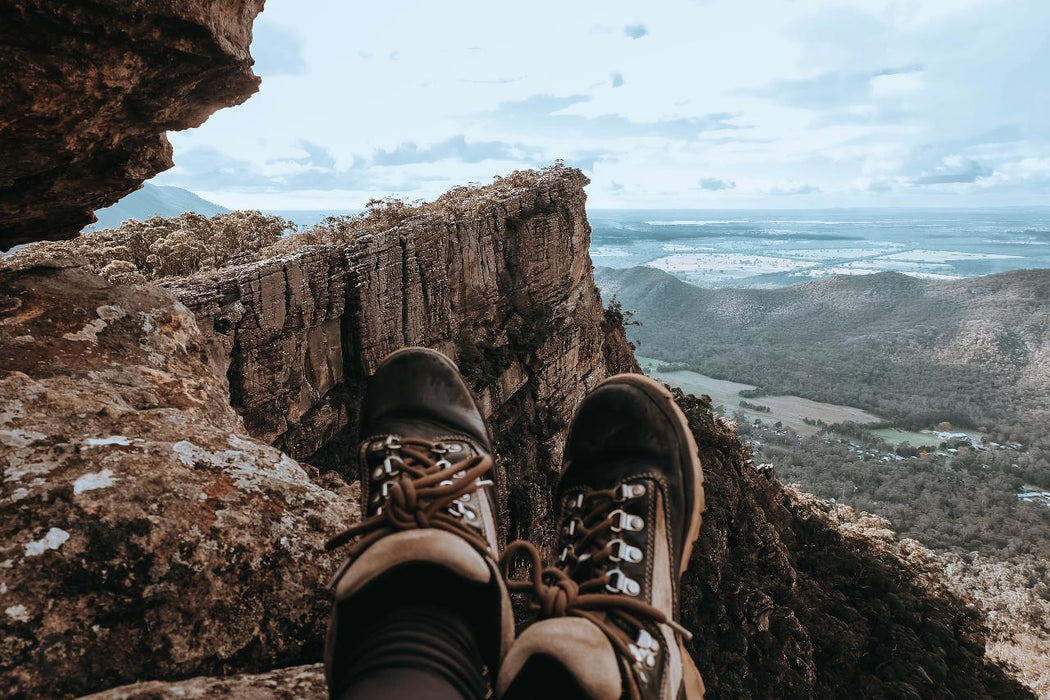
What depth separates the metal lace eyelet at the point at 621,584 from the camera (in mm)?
2482

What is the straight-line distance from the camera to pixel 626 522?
2.75 m

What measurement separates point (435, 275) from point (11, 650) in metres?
18.2

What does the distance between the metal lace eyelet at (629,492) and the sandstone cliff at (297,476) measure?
4.62 feet

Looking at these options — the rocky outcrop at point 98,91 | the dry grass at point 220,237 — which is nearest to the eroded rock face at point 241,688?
the rocky outcrop at point 98,91

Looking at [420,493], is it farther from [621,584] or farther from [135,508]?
[135,508]

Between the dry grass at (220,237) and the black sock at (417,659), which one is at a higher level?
the dry grass at (220,237)

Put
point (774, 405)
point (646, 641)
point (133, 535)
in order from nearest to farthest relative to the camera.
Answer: point (133, 535)
point (646, 641)
point (774, 405)

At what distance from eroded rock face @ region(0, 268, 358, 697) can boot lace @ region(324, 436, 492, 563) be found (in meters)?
0.34

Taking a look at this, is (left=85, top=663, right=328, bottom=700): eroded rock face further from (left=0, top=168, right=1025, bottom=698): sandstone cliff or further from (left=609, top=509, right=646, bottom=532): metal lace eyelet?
(left=609, top=509, right=646, bottom=532): metal lace eyelet

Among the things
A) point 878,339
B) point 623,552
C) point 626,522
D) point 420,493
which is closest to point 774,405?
point 878,339

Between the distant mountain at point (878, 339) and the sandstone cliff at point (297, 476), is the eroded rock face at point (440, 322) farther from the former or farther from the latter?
the distant mountain at point (878, 339)

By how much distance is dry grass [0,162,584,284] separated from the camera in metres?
11.6

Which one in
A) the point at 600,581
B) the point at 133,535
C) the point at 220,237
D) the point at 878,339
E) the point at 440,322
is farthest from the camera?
the point at 878,339

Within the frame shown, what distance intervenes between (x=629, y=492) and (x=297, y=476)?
70.6 inches
